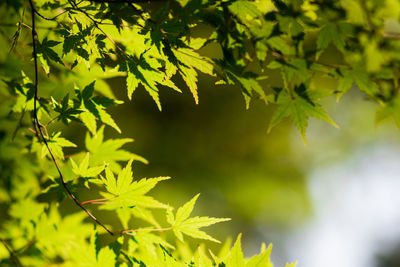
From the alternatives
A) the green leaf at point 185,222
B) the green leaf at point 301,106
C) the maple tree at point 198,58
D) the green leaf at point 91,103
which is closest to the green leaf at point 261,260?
the maple tree at point 198,58

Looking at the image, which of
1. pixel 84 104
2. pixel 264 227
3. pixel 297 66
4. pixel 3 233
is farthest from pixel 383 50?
pixel 264 227

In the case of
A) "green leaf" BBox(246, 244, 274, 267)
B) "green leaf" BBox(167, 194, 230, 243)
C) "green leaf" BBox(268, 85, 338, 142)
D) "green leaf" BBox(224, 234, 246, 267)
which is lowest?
"green leaf" BBox(246, 244, 274, 267)

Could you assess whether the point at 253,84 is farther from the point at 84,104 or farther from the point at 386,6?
the point at 84,104

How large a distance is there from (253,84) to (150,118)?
4265 millimetres

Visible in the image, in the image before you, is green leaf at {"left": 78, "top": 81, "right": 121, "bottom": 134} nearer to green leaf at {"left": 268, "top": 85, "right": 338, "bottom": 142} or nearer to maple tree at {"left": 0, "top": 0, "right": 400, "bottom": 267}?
maple tree at {"left": 0, "top": 0, "right": 400, "bottom": 267}

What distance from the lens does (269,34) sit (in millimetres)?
1004

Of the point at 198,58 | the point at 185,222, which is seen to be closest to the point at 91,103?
the point at 198,58

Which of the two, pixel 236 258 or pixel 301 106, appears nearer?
pixel 236 258

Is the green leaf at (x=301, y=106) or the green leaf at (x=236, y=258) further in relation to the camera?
the green leaf at (x=301, y=106)

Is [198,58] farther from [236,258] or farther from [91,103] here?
[236,258]

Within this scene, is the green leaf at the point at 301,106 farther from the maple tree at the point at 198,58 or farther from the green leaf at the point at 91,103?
the green leaf at the point at 91,103

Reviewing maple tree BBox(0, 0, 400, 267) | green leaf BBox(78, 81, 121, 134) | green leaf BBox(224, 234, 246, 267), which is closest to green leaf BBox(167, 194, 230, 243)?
maple tree BBox(0, 0, 400, 267)

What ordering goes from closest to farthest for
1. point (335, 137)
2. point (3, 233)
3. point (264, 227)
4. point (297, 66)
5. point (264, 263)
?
point (264, 263) → point (297, 66) → point (3, 233) → point (264, 227) → point (335, 137)

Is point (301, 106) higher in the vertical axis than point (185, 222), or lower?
higher
